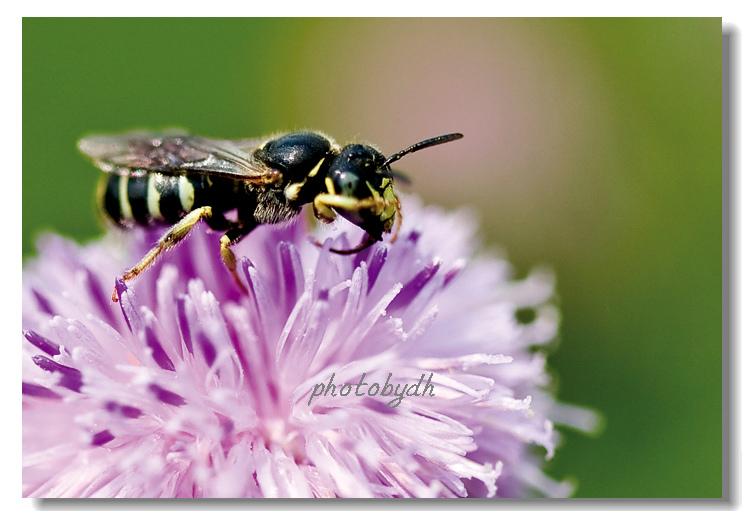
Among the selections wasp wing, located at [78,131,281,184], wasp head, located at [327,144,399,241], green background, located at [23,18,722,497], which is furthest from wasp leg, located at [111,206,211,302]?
green background, located at [23,18,722,497]

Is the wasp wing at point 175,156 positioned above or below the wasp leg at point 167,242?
above

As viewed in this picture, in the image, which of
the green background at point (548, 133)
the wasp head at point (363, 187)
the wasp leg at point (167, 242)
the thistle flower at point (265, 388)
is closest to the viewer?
the thistle flower at point (265, 388)

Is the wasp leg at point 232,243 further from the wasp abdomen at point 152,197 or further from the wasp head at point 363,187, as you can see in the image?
the wasp head at point 363,187

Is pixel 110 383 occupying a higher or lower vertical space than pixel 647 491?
higher


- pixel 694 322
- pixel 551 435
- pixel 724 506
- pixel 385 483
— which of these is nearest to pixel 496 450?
pixel 551 435

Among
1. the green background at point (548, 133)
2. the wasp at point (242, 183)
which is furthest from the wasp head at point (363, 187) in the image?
the green background at point (548, 133)

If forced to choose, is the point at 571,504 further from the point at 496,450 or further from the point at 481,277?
the point at 481,277

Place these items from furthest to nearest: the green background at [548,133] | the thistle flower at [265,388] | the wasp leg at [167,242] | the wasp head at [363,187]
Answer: the green background at [548,133] → the wasp leg at [167,242] → the wasp head at [363,187] → the thistle flower at [265,388]
